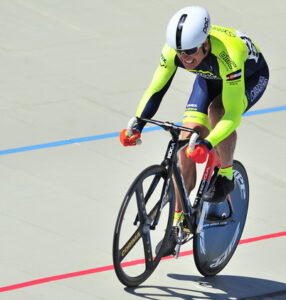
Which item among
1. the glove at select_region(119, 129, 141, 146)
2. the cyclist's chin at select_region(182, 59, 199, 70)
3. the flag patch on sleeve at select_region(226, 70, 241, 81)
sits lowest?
the glove at select_region(119, 129, 141, 146)

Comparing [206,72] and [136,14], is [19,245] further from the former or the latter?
[136,14]

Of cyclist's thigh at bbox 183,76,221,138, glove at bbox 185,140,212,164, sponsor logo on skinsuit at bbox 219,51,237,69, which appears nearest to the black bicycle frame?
glove at bbox 185,140,212,164

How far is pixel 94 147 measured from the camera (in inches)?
385

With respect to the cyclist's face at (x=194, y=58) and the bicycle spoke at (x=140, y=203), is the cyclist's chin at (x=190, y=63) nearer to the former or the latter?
the cyclist's face at (x=194, y=58)

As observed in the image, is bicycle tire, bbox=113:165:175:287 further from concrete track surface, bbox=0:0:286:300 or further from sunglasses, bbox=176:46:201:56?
sunglasses, bbox=176:46:201:56

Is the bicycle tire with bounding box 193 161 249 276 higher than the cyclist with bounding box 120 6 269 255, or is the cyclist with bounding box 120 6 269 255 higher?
the cyclist with bounding box 120 6 269 255

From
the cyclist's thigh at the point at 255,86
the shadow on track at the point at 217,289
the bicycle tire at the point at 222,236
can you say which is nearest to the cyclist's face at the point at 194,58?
the cyclist's thigh at the point at 255,86

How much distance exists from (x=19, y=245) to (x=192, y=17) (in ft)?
7.51

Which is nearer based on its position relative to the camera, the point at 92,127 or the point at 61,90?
the point at 92,127

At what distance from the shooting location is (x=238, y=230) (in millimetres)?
8117

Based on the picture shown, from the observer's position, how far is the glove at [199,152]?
22.5 feet

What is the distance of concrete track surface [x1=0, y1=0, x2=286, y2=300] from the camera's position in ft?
25.3

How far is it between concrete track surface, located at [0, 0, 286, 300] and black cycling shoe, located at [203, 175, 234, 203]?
64cm

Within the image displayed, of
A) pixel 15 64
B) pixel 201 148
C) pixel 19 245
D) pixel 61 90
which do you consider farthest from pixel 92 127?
pixel 201 148
